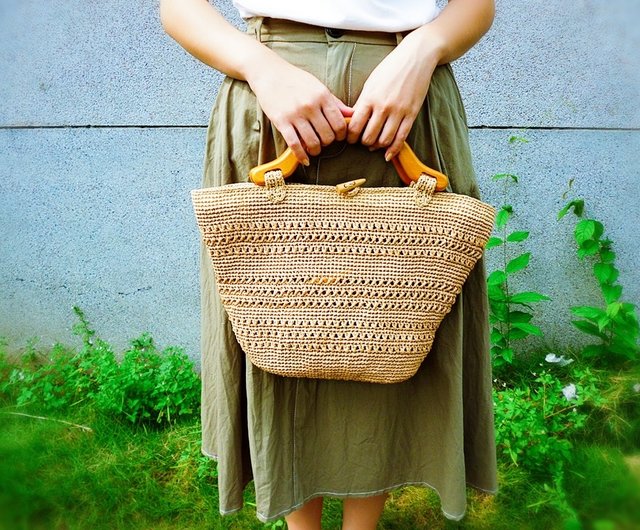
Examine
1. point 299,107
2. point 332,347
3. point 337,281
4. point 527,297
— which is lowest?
point 527,297

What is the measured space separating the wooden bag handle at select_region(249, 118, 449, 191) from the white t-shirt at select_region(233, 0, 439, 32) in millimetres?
175

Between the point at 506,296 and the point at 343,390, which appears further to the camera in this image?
the point at 506,296

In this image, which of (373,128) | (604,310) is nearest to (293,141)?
(373,128)

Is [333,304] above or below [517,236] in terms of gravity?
above

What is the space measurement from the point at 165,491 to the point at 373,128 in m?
1.58

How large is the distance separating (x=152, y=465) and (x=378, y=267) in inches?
59.6

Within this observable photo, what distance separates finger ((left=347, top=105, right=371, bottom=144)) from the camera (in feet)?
2.84

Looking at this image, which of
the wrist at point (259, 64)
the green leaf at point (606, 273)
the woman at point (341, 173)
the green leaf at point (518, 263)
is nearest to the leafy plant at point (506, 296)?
the green leaf at point (518, 263)

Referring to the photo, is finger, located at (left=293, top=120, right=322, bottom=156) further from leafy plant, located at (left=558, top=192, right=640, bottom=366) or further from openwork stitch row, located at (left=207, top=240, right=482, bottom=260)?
leafy plant, located at (left=558, top=192, right=640, bottom=366)

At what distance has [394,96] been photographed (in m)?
0.87

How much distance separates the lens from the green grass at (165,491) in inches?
68.3

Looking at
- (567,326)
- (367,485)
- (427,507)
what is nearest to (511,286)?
(567,326)

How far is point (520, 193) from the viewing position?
2.33 m

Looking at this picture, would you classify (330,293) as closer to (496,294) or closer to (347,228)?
(347,228)
